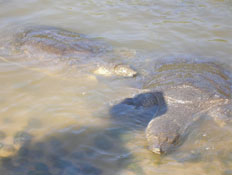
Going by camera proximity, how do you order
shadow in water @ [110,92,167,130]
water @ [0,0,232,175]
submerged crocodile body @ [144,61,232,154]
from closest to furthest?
water @ [0,0,232,175], submerged crocodile body @ [144,61,232,154], shadow in water @ [110,92,167,130]

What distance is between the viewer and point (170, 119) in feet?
17.7

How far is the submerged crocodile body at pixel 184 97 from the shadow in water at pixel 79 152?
17.0 inches

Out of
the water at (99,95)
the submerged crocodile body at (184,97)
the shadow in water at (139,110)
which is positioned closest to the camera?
the water at (99,95)

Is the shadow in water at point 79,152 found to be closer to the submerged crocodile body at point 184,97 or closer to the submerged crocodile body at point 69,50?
the submerged crocodile body at point 184,97

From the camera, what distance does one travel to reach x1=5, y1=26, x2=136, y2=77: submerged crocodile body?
23.5ft

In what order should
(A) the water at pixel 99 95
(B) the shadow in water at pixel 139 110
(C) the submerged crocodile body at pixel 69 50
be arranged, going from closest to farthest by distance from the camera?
1. (A) the water at pixel 99 95
2. (B) the shadow in water at pixel 139 110
3. (C) the submerged crocodile body at pixel 69 50

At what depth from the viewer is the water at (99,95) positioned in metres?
4.31

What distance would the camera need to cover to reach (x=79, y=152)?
4465 mm

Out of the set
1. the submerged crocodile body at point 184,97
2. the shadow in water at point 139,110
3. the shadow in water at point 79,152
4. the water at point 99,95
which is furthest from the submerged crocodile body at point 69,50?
the shadow in water at point 79,152

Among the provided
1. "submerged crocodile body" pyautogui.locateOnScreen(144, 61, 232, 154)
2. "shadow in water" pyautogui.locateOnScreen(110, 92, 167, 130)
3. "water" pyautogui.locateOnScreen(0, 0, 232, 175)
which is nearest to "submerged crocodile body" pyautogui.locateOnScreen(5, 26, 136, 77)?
"water" pyautogui.locateOnScreen(0, 0, 232, 175)

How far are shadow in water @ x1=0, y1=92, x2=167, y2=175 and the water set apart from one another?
0.01 metres

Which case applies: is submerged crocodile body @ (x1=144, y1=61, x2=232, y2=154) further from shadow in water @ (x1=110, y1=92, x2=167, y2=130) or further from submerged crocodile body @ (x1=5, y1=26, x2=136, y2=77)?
submerged crocodile body @ (x1=5, y1=26, x2=136, y2=77)

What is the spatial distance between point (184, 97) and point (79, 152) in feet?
8.54

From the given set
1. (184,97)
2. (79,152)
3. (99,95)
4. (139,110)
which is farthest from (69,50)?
(79,152)
